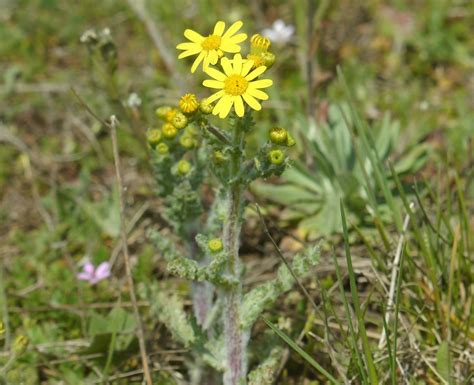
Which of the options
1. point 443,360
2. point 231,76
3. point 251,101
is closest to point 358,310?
point 443,360

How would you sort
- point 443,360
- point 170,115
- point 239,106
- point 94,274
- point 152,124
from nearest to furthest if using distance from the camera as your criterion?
point 239,106 < point 443,360 < point 170,115 < point 94,274 < point 152,124

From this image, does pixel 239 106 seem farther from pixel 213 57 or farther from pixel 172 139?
pixel 172 139

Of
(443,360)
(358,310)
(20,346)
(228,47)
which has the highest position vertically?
(228,47)

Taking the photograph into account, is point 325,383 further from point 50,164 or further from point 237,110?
point 50,164

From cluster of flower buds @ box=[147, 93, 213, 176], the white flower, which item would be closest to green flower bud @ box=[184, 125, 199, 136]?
cluster of flower buds @ box=[147, 93, 213, 176]

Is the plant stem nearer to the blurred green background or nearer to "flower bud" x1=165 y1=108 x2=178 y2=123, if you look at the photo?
the blurred green background

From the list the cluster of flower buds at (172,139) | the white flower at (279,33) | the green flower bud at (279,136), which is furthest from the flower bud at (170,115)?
the white flower at (279,33)
